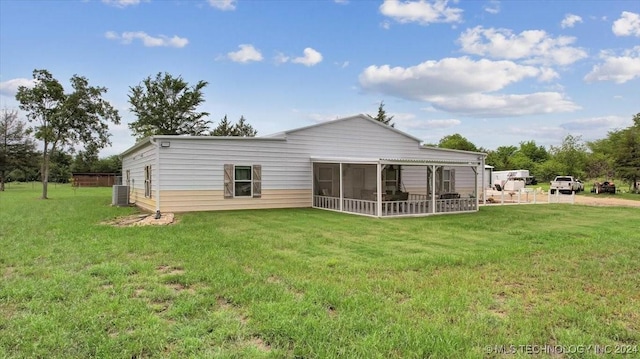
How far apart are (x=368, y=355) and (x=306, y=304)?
3.85ft

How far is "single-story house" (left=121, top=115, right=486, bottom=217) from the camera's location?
13.7 meters

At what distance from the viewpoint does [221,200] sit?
14.5m

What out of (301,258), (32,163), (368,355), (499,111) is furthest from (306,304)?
(32,163)

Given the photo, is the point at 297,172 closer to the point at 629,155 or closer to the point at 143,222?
the point at 143,222

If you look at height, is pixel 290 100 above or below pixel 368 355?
above

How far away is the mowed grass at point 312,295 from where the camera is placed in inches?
123

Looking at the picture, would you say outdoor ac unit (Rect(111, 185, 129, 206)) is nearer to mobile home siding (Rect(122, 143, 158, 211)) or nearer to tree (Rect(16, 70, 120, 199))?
mobile home siding (Rect(122, 143, 158, 211))

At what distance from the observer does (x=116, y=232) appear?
8.88 m

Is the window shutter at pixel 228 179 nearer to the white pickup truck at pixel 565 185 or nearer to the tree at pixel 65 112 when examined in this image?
the tree at pixel 65 112

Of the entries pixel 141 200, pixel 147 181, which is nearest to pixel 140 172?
pixel 141 200

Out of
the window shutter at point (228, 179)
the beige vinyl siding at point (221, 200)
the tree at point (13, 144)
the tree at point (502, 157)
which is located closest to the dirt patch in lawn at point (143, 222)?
the beige vinyl siding at point (221, 200)

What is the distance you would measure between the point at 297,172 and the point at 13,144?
1385 inches

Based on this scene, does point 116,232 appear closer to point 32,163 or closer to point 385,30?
point 385,30

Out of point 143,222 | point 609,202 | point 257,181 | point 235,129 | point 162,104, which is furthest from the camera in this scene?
point 235,129
